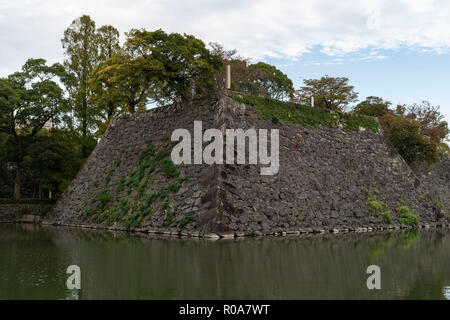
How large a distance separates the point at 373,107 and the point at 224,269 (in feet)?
103

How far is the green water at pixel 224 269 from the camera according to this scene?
7.31 m

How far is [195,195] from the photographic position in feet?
60.4

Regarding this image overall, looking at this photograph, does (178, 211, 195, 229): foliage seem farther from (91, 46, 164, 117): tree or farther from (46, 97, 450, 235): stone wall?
(91, 46, 164, 117): tree

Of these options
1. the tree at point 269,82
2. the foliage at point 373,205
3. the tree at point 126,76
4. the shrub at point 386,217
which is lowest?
the shrub at point 386,217

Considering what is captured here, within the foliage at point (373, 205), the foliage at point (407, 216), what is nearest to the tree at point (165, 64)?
the foliage at point (373, 205)

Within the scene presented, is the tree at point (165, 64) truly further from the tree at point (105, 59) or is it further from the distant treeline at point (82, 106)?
the tree at point (105, 59)

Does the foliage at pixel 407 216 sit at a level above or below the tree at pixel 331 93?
below

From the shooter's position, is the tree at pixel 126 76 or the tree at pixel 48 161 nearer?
the tree at pixel 126 76

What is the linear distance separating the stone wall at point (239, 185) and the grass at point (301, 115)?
0.39 m

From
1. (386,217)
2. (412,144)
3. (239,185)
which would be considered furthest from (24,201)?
(412,144)

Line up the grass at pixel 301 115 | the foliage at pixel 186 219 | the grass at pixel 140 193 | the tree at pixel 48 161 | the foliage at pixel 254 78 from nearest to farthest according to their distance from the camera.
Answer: the foliage at pixel 186 219 → the grass at pixel 140 193 → the grass at pixel 301 115 → the tree at pixel 48 161 → the foliage at pixel 254 78

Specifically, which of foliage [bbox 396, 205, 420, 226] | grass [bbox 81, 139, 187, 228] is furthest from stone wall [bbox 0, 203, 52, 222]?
foliage [bbox 396, 205, 420, 226]

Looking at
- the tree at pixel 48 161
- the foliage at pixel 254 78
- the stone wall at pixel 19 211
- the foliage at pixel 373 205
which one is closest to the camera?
the foliage at pixel 373 205

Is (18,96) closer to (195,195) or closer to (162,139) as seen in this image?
(162,139)
